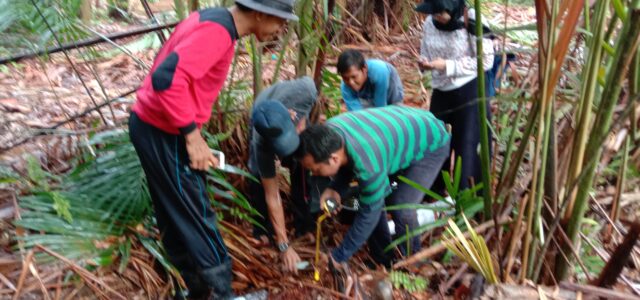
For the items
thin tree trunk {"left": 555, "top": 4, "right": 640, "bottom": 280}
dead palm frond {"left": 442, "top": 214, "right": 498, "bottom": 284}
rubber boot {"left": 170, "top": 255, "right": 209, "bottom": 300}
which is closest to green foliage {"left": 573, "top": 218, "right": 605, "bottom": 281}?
thin tree trunk {"left": 555, "top": 4, "right": 640, "bottom": 280}

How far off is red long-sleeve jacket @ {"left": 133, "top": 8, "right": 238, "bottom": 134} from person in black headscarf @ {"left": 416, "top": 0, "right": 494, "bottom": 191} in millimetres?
1409

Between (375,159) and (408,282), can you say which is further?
(375,159)

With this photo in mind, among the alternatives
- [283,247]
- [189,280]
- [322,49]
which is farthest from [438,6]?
[189,280]

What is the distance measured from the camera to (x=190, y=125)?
2.11m

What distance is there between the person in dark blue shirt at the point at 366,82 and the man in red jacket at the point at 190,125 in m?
0.95

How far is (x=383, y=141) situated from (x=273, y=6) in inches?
33.6

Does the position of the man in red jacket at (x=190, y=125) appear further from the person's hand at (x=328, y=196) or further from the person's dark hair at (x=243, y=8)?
the person's hand at (x=328, y=196)

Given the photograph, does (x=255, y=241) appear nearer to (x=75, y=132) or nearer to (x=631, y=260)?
(x=75, y=132)

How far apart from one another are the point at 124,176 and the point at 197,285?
67cm

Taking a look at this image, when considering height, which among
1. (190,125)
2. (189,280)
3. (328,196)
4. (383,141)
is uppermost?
(190,125)

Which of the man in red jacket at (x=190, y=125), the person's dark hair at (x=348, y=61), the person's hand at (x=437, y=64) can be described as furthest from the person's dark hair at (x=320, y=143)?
the person's hand at (x=437, y=64)

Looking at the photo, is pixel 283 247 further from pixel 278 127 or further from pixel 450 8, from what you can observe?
pixel 450 8

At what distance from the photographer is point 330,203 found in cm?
282

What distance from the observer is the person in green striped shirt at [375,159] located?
2.46 metres
